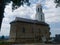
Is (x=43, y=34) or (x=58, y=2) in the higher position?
(x=58, y=2)

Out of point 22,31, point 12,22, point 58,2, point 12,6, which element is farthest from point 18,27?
point 58,2

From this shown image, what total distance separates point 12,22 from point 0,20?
1616 mm

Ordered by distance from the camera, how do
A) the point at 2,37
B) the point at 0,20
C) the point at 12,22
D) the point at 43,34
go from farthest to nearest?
the point at 43,34 < the point at 12,22 < the point at 2,37 < the point at 0,20

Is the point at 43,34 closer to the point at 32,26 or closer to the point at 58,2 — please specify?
the point at 32,26

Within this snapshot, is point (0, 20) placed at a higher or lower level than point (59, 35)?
higher

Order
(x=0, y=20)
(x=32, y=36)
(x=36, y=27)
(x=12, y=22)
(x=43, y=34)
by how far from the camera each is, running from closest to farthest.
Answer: (x=0, y=20) → (x=12, y=22) → (x=32, y=36) → (x=43, y=34) → (x=36, y=27)

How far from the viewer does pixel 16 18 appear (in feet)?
21.5

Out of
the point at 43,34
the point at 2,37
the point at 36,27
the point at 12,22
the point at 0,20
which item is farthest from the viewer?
the point at 36,27

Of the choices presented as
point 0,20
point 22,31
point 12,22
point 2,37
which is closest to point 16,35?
point 22,31

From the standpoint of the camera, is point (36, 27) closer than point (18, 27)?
No

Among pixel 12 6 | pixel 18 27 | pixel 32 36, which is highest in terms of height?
→ pixel 12 6

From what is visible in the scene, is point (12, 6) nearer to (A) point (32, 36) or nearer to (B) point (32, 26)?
(A) point (32, 36)

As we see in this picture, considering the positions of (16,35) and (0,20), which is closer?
(0,20)

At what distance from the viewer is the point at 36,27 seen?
8.01m
